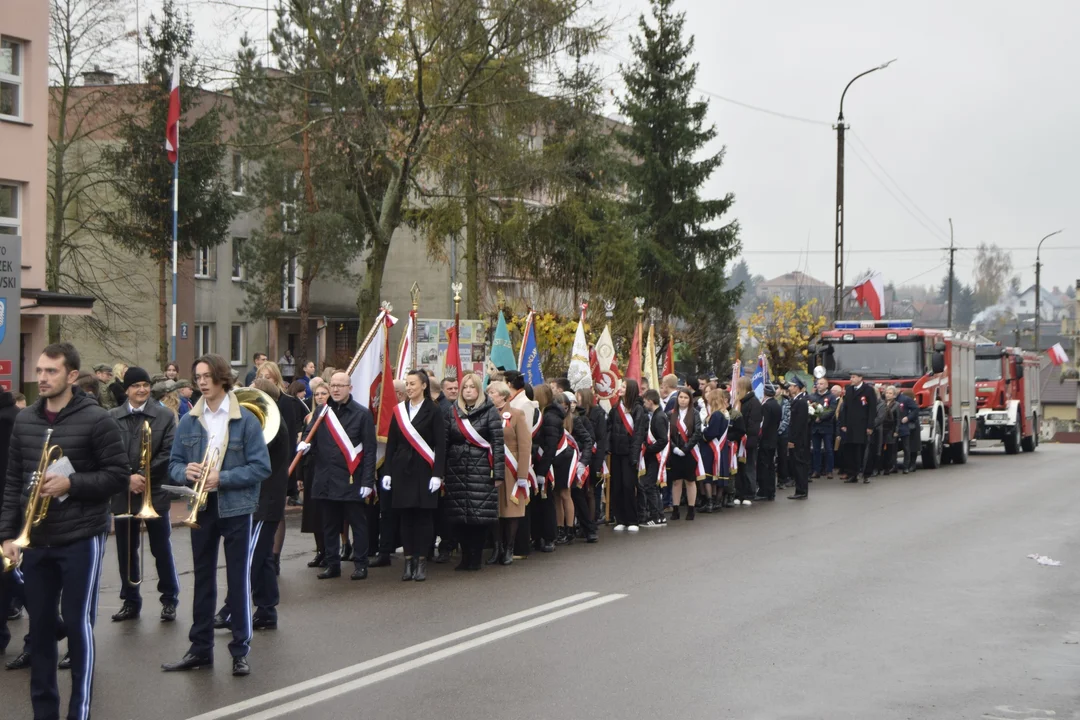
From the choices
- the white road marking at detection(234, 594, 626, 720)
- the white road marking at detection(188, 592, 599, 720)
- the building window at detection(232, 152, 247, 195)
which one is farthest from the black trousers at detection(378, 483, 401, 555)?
the building window at detection(232, 152, 247, 195)

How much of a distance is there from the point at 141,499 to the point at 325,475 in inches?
92.5

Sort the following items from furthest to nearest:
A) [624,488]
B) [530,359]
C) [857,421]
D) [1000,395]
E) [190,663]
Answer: [1000,395] < [857,421] < [530,359] < [624,488] < [190,663]

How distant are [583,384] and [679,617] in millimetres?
8745

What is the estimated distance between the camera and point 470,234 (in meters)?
36.5

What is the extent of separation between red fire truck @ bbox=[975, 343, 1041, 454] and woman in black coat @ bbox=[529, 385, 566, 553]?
23.7m

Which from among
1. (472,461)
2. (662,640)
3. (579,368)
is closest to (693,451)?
(579,368)

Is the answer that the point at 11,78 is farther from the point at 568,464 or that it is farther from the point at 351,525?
the point at 351,525

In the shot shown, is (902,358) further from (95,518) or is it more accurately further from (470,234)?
(95,518)

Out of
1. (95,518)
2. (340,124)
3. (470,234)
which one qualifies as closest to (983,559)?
(95,518)

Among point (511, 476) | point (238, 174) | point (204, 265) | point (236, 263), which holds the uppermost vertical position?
point (238, 174)

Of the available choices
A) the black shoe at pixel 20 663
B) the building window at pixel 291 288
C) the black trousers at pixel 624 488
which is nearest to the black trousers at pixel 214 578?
the black shoe at pixel 20 663

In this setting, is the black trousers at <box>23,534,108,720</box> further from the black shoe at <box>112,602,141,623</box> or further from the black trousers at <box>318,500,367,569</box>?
the black trousers at <box>318,500,367,569</box>

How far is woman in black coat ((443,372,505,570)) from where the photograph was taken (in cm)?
1245

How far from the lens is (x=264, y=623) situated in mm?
9664
